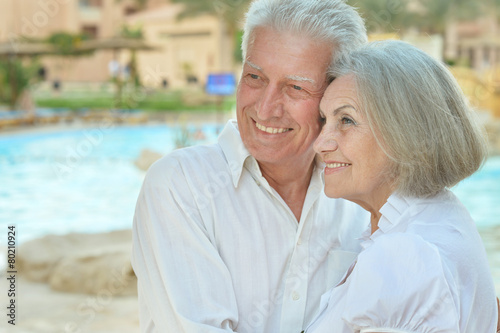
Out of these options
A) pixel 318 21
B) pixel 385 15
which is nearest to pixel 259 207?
pixel 318 21

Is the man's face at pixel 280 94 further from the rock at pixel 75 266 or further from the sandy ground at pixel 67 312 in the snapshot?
the rock at pixel 75 266

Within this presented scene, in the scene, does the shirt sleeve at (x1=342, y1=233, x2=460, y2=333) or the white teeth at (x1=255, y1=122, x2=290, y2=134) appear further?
the white teeth at (x1=255, y1=122, x2=290, y2=134)

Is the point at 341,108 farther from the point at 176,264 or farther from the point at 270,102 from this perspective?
the point at 176,264

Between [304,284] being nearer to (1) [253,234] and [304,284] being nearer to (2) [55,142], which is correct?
(1) [253,234]

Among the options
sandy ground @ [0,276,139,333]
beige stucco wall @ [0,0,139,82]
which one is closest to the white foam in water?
sandy ground @ [0,276,139,333]

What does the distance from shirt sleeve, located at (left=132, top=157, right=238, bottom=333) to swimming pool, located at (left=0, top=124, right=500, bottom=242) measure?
5.50 metres

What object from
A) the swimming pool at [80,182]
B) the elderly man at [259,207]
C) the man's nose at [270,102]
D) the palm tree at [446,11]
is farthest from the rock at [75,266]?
the palm tree at [446,11]

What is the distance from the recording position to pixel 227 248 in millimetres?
1604

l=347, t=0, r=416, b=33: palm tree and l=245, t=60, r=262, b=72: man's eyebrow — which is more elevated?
l=245, t=60, r=262, b=72: man's eyebrow

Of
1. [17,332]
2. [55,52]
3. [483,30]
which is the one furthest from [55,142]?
[483,30]

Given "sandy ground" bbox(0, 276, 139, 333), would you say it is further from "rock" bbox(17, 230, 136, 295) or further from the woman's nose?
the woman's nose

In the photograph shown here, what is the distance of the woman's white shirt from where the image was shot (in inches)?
43.2

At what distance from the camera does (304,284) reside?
5.38ft

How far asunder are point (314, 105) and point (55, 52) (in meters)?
17.2
